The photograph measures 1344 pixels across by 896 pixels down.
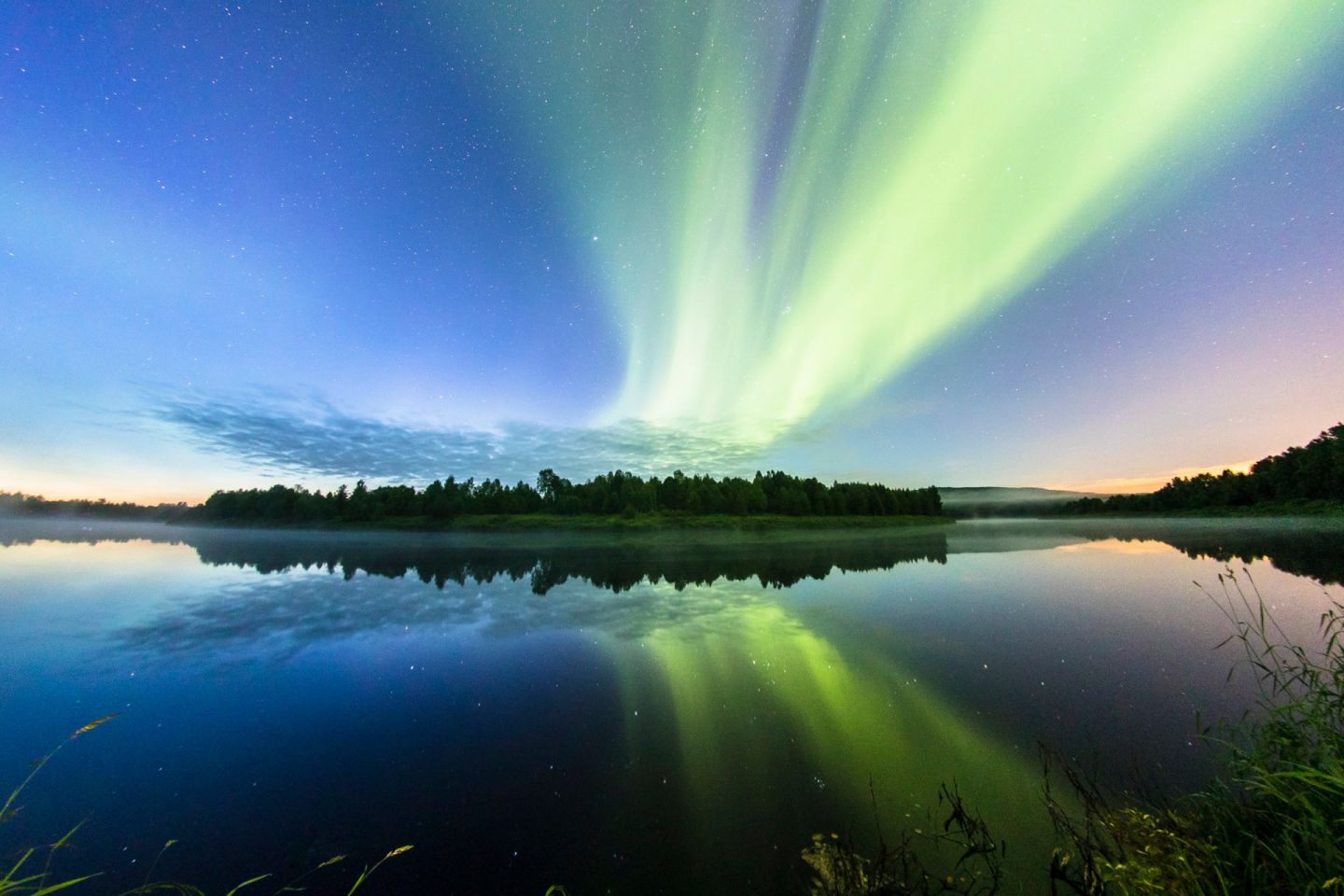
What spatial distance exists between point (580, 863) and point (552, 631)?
10.7 m

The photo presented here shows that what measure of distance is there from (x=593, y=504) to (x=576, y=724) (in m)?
88.6

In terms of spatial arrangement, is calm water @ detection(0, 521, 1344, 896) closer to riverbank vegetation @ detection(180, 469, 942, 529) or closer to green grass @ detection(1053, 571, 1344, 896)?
green grass @ detection(1053, 571, 1344, 896)

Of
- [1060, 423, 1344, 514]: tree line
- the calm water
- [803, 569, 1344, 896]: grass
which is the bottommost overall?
the calm water

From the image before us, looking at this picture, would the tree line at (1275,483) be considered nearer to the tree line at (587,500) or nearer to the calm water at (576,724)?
the tree line at (587,500)

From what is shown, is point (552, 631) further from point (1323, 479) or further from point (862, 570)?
point (1323, 479)

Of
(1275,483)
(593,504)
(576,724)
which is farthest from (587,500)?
(1275,483)

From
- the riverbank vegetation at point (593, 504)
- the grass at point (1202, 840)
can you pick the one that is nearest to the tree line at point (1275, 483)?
the riverbank vegetation at point (593, 504)

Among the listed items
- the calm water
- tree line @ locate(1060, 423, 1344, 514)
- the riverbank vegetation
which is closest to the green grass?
the calm water

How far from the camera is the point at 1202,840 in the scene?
4.50m

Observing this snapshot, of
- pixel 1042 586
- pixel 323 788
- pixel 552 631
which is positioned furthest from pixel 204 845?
pixel 1042 586

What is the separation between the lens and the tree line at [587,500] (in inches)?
3693

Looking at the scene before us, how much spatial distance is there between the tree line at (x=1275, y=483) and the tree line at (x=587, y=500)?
49723mm

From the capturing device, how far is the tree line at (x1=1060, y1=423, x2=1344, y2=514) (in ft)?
217

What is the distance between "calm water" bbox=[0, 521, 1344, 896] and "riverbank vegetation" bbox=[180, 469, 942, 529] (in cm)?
6282
